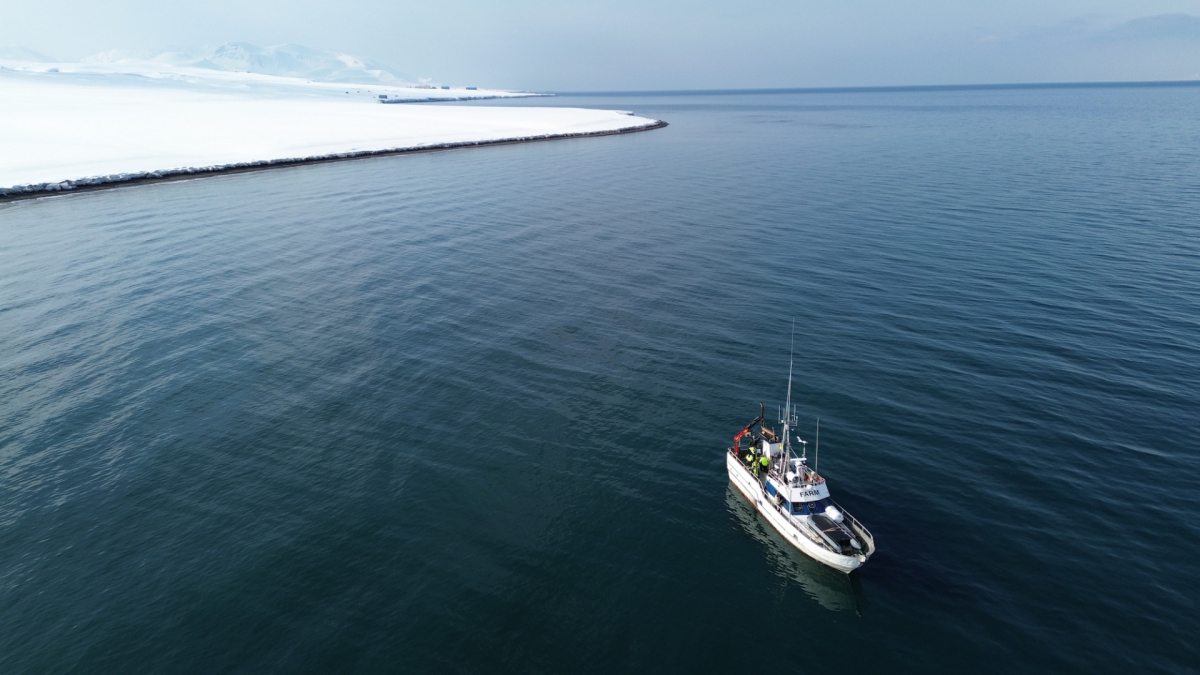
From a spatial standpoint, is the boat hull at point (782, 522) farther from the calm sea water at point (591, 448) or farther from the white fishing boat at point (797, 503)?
the calm sea water at point (591, 448)

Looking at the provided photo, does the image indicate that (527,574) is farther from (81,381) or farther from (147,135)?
(147,135)

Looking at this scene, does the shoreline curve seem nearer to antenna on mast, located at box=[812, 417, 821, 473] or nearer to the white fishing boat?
the white fishing boat

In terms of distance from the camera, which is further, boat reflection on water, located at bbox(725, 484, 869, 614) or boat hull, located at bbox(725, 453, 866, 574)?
boat hull, located at bbox(725, 453, 866, 574)

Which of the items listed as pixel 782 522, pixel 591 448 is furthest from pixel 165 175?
pixel 782 522

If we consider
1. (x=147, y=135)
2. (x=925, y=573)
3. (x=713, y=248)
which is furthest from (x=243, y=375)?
(x=147, y=135)

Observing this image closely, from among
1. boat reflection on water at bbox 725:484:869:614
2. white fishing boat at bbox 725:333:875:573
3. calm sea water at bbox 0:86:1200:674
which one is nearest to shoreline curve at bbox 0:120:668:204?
calm sea water at bbox 0:86:1200:674

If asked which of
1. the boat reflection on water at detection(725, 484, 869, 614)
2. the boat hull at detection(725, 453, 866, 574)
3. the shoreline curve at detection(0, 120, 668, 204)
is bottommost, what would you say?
the boat reflection on water at detection(725, 484, 869, 614)

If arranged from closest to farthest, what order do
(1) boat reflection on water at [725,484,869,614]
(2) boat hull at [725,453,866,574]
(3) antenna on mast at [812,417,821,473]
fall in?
(1) boat reflection on water at [725,484,869,614] < (2) boat hull at [725,453,866,574] < (3) antenna on mast at [812,417,821,473]
